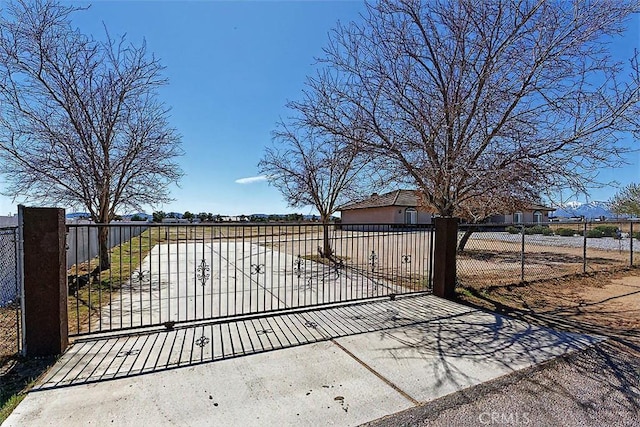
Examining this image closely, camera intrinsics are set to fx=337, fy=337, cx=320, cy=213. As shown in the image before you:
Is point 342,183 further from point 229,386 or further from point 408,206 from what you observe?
point 408,206

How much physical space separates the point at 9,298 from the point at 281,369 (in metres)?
5.20

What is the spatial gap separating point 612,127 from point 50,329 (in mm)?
7781

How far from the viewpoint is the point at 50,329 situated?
11.7ft

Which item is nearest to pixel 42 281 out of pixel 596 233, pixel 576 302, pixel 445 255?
pixel 445 255

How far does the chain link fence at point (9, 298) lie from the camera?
3625mm

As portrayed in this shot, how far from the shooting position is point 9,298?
5.53 meters

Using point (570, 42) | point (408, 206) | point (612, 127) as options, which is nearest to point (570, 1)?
point (570, 42)

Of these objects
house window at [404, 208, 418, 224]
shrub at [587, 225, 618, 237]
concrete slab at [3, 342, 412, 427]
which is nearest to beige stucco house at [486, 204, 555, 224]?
shrub at [587, 225, 618, 237]

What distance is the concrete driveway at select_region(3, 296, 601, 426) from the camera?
2617 millimetres

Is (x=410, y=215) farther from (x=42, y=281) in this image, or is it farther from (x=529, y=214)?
(x=42, y=281)

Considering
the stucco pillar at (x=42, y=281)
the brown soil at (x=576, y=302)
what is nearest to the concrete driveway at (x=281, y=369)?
the stucco pillar at (x=42, y=281)

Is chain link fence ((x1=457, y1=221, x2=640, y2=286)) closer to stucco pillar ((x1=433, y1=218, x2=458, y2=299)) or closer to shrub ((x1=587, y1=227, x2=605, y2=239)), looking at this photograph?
stucco pillar ((x1=433, y1=218, x2=458, y2=299))

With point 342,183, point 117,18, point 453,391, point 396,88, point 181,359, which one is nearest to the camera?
point 453,391

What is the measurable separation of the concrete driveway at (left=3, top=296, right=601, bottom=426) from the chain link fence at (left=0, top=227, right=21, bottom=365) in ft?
Answer: 2.26
